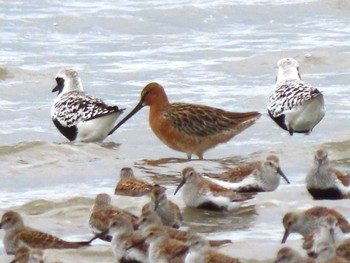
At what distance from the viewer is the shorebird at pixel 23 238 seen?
9336 mm

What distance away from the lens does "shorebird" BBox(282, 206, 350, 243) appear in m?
9.32

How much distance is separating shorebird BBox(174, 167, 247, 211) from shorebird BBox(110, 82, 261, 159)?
100 inches

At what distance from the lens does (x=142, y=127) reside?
51.1ft

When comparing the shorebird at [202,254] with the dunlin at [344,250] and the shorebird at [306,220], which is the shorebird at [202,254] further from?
the shorebird at [306,220]

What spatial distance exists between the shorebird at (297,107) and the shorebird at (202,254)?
5.97m

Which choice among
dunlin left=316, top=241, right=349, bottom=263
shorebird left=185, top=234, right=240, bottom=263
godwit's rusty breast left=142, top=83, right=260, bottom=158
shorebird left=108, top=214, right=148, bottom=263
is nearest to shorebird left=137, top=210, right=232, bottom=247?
shorebird left=108, top=214, right=148, bottom=263

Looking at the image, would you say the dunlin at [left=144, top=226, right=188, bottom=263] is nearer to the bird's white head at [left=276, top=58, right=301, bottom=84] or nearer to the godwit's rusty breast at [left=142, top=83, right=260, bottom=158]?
the godwit's rusty breast at [left=142, top=83, right=260, bottom=158]

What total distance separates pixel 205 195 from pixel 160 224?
4.10 feet

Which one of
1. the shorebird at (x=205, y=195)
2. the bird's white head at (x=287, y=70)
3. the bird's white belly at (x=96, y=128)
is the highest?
the bird's white head at (x=287, y=70)

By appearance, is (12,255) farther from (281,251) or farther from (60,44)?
(60,44)

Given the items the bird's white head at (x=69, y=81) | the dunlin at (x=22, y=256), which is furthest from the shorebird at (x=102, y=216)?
the bird's white head at (x=69, y=81)

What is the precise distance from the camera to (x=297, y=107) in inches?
566

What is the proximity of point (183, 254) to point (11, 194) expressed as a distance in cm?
357

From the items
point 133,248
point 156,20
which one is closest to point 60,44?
point 156,20
